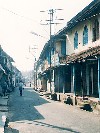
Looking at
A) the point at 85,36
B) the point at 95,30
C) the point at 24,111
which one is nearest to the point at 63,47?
the point at 85,36

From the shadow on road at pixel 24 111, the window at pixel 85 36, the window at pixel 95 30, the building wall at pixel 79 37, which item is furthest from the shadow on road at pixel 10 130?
the window at pixel 85 36

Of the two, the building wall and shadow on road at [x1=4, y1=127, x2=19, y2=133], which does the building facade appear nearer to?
the building wall

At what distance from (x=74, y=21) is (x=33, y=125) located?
12.3 meters

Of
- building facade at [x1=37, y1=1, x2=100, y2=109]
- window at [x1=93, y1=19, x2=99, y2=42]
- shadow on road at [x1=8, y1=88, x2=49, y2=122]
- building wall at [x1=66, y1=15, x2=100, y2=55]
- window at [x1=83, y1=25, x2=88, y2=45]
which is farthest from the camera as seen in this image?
window at [x1=83, y1=25, x2=88, y2=45]

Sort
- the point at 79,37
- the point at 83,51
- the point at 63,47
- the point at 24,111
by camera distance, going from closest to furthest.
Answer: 1. the point at 24,111
2. the point at 83,51
3. the point at 79,37
4. the point at 63,47

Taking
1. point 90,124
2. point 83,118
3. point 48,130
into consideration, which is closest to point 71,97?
point 83,118

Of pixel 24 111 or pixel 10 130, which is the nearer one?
pixel 10 130

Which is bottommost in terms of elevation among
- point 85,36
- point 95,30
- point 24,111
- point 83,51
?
point 24,111

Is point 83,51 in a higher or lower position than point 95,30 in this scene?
lower

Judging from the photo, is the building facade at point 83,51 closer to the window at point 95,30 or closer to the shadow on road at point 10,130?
the window at point 95,30

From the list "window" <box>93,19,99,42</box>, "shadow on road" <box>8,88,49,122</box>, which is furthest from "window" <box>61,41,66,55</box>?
"window" <box>93,19,99,42</box>

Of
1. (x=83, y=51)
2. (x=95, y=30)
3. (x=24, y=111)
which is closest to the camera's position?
(x=24, y=111)

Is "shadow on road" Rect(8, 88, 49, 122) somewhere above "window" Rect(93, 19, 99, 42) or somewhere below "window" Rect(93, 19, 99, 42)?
below

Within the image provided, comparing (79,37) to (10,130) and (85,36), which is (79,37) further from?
(10,130)
